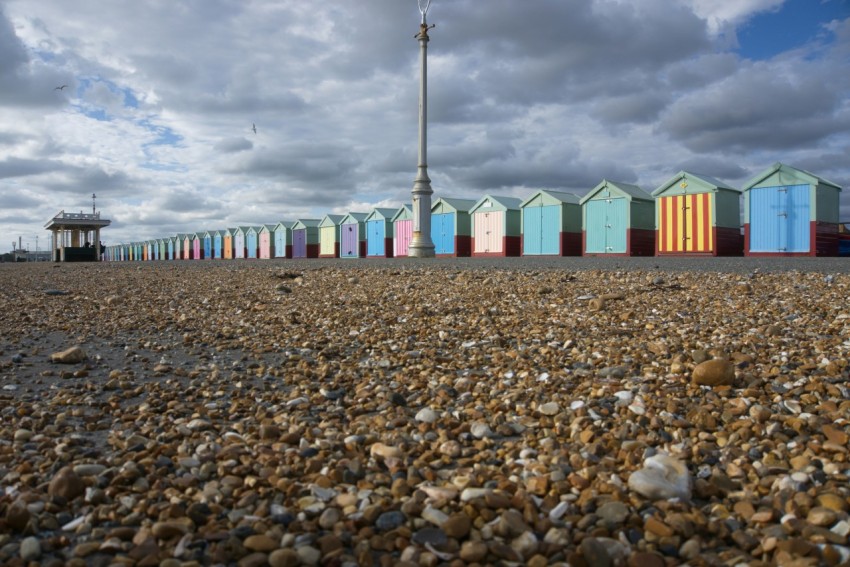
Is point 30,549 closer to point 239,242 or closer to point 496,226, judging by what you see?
point 496,226

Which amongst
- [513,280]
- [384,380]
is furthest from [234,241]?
[384,380]

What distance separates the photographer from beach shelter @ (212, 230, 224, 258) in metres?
56.4

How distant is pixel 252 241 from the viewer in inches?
1945

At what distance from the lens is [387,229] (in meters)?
34.7

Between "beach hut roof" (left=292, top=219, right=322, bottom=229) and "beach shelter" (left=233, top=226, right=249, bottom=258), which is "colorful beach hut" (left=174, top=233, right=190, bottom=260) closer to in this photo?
"beach shelter" (left=233, top=226, right=249, bottom=258)

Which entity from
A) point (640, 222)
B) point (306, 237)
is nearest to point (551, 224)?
point (640, 222)

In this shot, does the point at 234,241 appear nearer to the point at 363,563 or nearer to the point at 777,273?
the point at 777,273

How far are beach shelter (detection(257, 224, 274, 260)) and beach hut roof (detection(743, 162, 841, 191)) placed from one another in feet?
112

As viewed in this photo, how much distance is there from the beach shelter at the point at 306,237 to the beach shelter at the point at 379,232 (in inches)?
330

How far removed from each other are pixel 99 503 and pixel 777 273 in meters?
9.13

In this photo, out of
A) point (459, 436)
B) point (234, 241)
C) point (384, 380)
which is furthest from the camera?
point (234, 241)

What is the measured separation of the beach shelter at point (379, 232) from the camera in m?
34.7

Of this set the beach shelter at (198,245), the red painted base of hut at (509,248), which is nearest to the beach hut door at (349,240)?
the red painted base of hut at (509,248)

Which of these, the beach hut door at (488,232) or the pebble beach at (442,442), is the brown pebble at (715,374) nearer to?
the pebble beach at (442,442)
